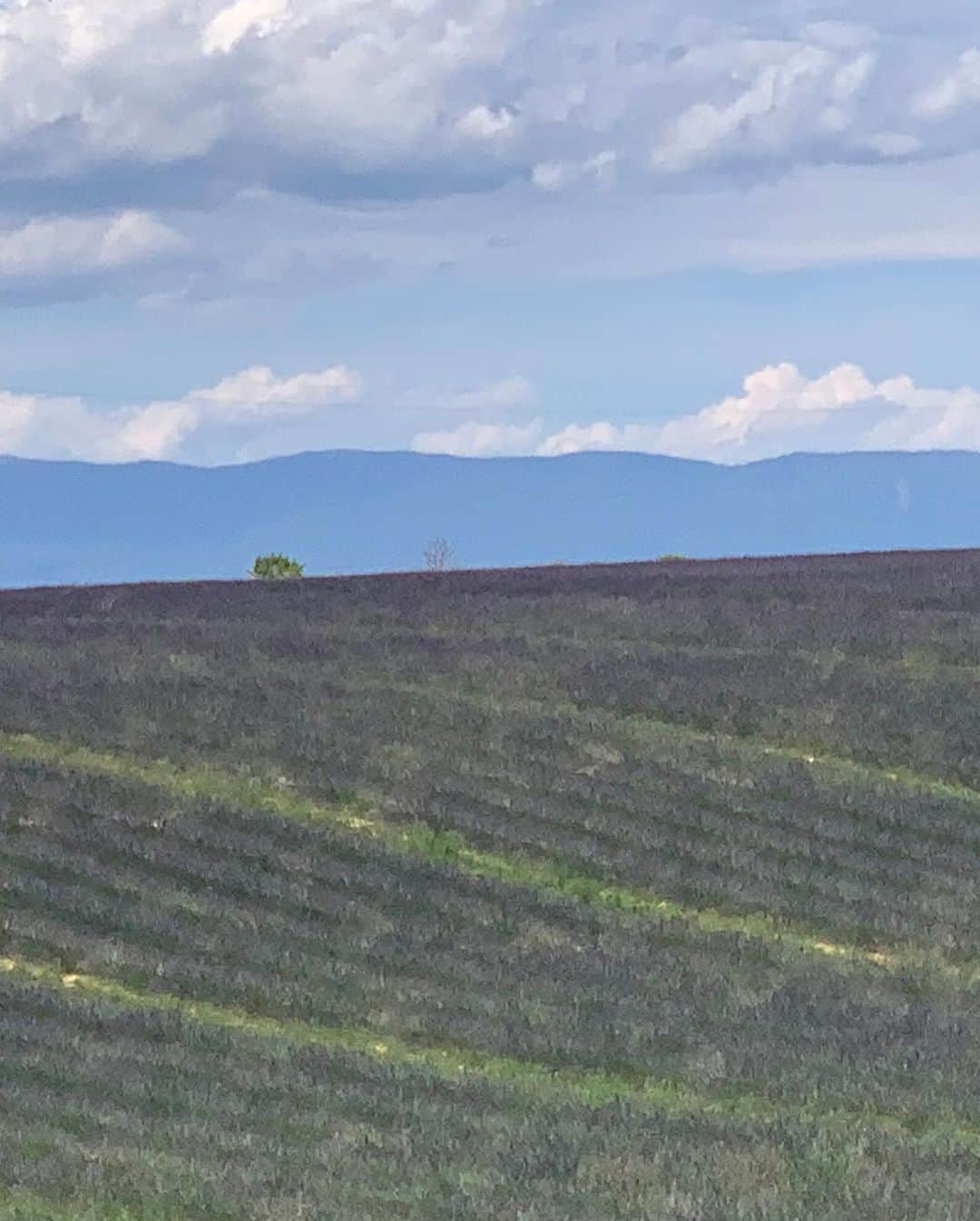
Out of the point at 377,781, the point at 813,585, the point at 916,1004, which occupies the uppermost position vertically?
the point at 813,585

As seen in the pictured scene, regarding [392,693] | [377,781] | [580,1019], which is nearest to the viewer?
[580,1019]

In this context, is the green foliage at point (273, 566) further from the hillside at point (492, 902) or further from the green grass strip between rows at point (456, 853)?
the green grass strip between rows at point (456, 853)

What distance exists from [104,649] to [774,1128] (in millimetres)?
23091

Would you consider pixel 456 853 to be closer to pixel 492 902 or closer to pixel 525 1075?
pixel 492 902

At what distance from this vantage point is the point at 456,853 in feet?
93.1

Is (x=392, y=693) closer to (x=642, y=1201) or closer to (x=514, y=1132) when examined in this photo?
(x=514, y=1132)

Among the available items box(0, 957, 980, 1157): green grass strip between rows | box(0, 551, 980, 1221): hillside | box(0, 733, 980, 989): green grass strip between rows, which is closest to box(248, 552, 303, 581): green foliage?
box(0, 551, 980, 1221): hillside

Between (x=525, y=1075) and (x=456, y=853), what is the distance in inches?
326

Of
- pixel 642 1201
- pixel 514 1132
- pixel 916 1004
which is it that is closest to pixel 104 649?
pixel 916 1004

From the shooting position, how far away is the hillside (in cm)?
1603

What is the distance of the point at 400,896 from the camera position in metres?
26.5

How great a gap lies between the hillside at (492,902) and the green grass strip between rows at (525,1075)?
0.06 meters

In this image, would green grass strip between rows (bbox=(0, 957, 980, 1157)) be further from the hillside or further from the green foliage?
the green foliage

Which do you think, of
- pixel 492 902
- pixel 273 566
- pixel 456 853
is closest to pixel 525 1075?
pixel 492 902
